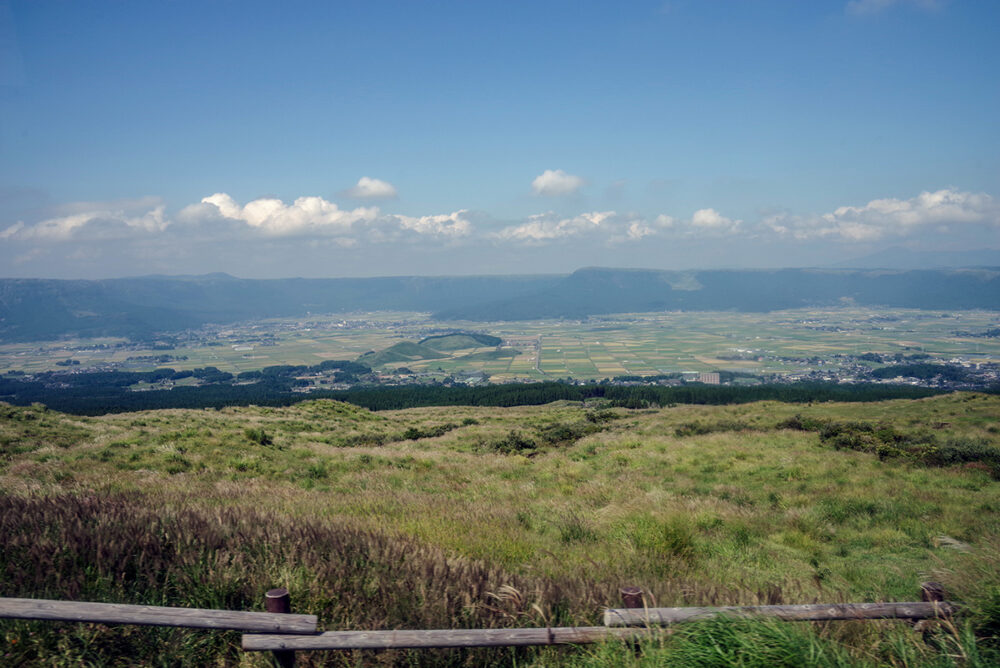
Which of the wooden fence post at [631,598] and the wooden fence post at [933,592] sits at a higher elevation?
the wooden fence post at [631,598]

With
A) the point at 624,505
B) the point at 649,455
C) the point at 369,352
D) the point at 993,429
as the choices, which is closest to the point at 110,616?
the point at 624,505

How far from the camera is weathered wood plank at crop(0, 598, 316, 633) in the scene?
11.3ft

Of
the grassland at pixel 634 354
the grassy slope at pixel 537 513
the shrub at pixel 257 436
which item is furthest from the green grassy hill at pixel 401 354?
the grassy slope at pixel 537 513

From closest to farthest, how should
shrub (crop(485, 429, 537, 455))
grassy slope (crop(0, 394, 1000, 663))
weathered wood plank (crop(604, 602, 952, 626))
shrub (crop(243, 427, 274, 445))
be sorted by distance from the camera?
weathered wood plank (crop(604, 602, 952, 626)) → grassy slope (crop(0, 394, 1000, 663)) → shrub (crop(243, 427, 274, 445)) → shrub (crop(485, 429, 537, 455))

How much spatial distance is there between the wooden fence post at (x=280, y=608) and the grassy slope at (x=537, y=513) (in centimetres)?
94

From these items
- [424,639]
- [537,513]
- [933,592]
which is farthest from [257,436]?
[933,592]

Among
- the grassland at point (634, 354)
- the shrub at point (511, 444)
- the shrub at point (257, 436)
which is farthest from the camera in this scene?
the grassland at point (634, 354)

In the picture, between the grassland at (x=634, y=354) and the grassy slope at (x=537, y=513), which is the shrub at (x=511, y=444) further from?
the grassland at (x=634, y=354)

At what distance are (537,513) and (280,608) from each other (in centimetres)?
696

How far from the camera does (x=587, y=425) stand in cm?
2761

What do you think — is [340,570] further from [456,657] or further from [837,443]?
[837,443]

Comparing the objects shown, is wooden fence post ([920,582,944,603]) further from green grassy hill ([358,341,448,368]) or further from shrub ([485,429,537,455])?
green grassy hill ([358,341,448,368])

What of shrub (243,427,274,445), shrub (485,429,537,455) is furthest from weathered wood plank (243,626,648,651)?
shrub (243,427,274,445)

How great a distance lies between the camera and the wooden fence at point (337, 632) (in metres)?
3.49
